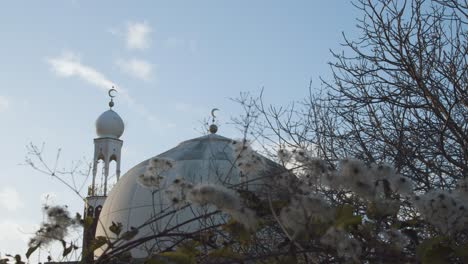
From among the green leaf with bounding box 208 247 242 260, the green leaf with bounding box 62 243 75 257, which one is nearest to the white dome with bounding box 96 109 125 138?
the green leaf with bounding box 62 243 75 257

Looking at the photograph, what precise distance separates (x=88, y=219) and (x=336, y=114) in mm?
5572

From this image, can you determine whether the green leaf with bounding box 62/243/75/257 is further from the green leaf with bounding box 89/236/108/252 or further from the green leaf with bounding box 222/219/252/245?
the green leaf with bounding box 222/219/252/245

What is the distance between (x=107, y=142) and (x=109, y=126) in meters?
0.98

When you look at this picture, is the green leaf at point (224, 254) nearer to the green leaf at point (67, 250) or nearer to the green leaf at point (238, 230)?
the green leaf at point (238, 230)

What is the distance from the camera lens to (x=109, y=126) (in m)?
31.6

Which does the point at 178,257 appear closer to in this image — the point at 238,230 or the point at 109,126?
the point at 238,230

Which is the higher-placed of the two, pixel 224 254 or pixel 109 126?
pixel 109 126

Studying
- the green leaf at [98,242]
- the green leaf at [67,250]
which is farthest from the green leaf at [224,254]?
the green leaf at [67,250]

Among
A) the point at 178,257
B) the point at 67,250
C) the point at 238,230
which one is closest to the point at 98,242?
the point at 67,250

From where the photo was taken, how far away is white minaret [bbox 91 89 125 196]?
30.7 meters

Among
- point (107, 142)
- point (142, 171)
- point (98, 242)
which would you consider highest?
point (107, 142)

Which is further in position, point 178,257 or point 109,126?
point 109,126

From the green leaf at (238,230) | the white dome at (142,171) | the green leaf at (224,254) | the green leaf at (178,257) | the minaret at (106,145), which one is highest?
the minaret at (106,145)

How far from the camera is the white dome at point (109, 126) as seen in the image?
31516 mm
